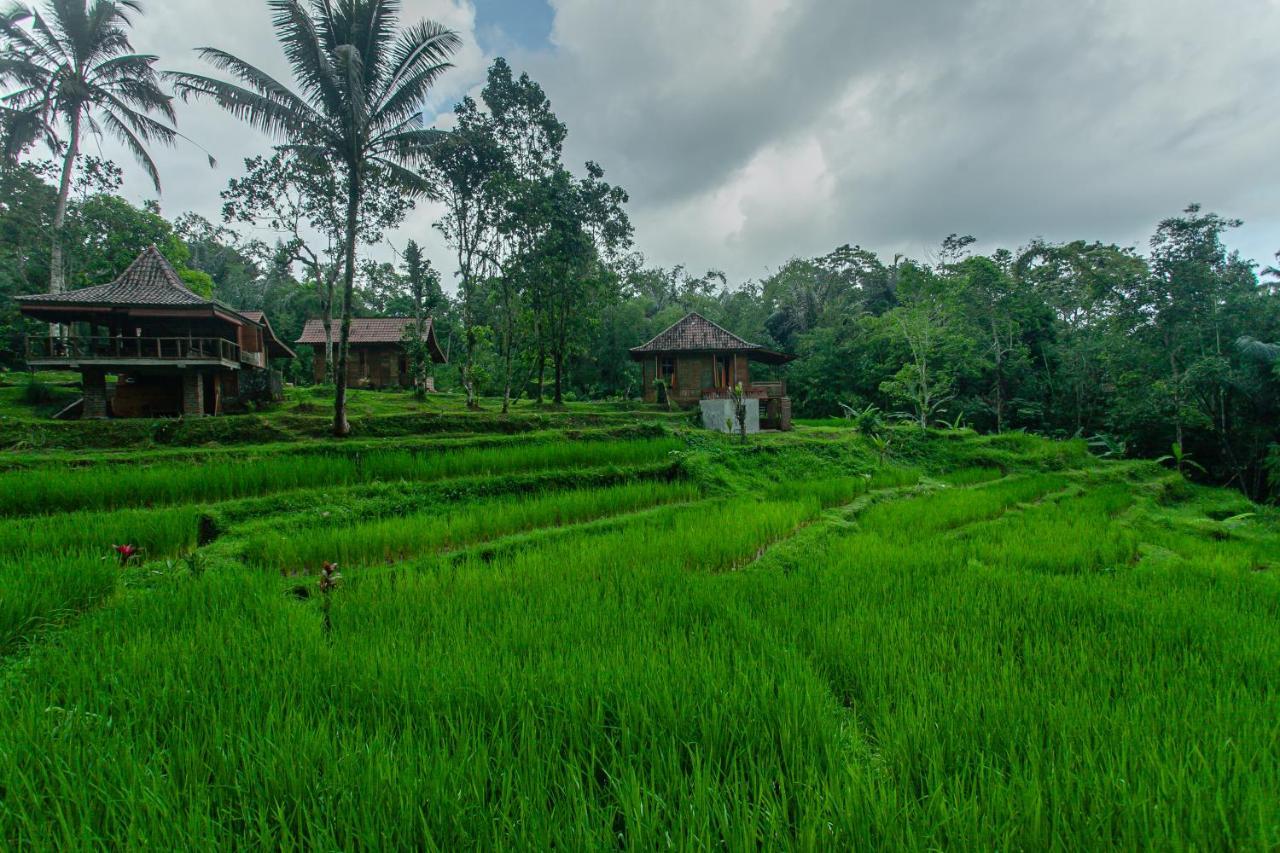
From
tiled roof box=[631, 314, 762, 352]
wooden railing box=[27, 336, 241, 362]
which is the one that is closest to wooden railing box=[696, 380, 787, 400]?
tiled roof box=[631, 314, 762, 352]

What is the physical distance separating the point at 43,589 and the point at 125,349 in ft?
50.6

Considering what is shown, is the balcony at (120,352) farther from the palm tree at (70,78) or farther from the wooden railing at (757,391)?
the wooden railing at (757,391)

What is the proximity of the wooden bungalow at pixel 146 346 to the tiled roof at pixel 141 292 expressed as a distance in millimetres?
19

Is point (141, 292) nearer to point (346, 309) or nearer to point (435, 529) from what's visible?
point (346, 309)

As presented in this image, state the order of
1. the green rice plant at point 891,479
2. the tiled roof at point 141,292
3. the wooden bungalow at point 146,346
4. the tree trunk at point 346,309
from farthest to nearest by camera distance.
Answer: the tiled roof at point 141,292 < the wooden bungalow at point 146,346 < the tree trunk at point 346,309 < the green rice plant at point 891,479

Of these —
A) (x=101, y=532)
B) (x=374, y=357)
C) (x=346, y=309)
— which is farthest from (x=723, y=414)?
(x=374, y=357)

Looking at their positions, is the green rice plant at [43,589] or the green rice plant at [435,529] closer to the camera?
the green rice plant at [43,589]

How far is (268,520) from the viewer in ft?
18.6

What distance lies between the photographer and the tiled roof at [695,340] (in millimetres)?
22156

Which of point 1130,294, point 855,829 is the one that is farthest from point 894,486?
point 1130,294

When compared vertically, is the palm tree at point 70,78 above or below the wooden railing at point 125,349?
above

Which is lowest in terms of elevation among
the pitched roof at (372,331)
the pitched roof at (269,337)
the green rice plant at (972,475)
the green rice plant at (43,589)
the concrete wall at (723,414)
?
the green rice plant at (972,475)

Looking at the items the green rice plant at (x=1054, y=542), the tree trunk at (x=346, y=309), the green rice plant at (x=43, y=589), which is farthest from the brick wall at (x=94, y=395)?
the green rice plant at (x=1054, y=542)

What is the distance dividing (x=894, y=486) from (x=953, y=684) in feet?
26.4
